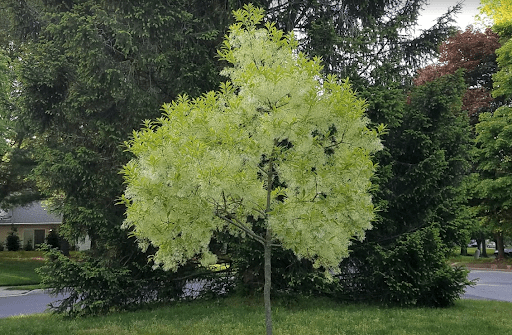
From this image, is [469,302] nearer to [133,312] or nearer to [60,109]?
[133,312]

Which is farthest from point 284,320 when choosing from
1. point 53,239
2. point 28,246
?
point 28,246

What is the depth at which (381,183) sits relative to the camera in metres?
11.5

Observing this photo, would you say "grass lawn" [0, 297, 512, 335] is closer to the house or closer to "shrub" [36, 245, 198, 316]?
"shrub" [36, 245, 198, 316]

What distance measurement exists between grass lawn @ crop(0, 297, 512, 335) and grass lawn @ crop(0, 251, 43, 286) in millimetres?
10700

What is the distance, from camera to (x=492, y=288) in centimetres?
1811

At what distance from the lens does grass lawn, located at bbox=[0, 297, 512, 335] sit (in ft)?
28.3

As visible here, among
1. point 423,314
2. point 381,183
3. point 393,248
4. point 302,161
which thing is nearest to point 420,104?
point 381,183

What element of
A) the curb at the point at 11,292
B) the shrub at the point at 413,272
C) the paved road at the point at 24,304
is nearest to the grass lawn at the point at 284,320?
the shrub at the point at 413,272

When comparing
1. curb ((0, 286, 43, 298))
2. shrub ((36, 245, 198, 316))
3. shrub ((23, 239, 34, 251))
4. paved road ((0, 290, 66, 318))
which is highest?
shrub ((36, 245, 198, 316))

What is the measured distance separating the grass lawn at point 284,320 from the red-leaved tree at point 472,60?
17.5 meters

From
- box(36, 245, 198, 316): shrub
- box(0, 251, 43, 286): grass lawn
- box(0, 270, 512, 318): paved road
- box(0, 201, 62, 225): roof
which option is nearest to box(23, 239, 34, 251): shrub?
box(0, 201, 62, 225): roof

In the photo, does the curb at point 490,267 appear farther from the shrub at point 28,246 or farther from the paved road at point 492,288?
the shrub at point 28,246

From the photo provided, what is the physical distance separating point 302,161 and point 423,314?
645 cm

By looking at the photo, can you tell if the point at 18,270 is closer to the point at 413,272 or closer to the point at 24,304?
the point at 24,304
